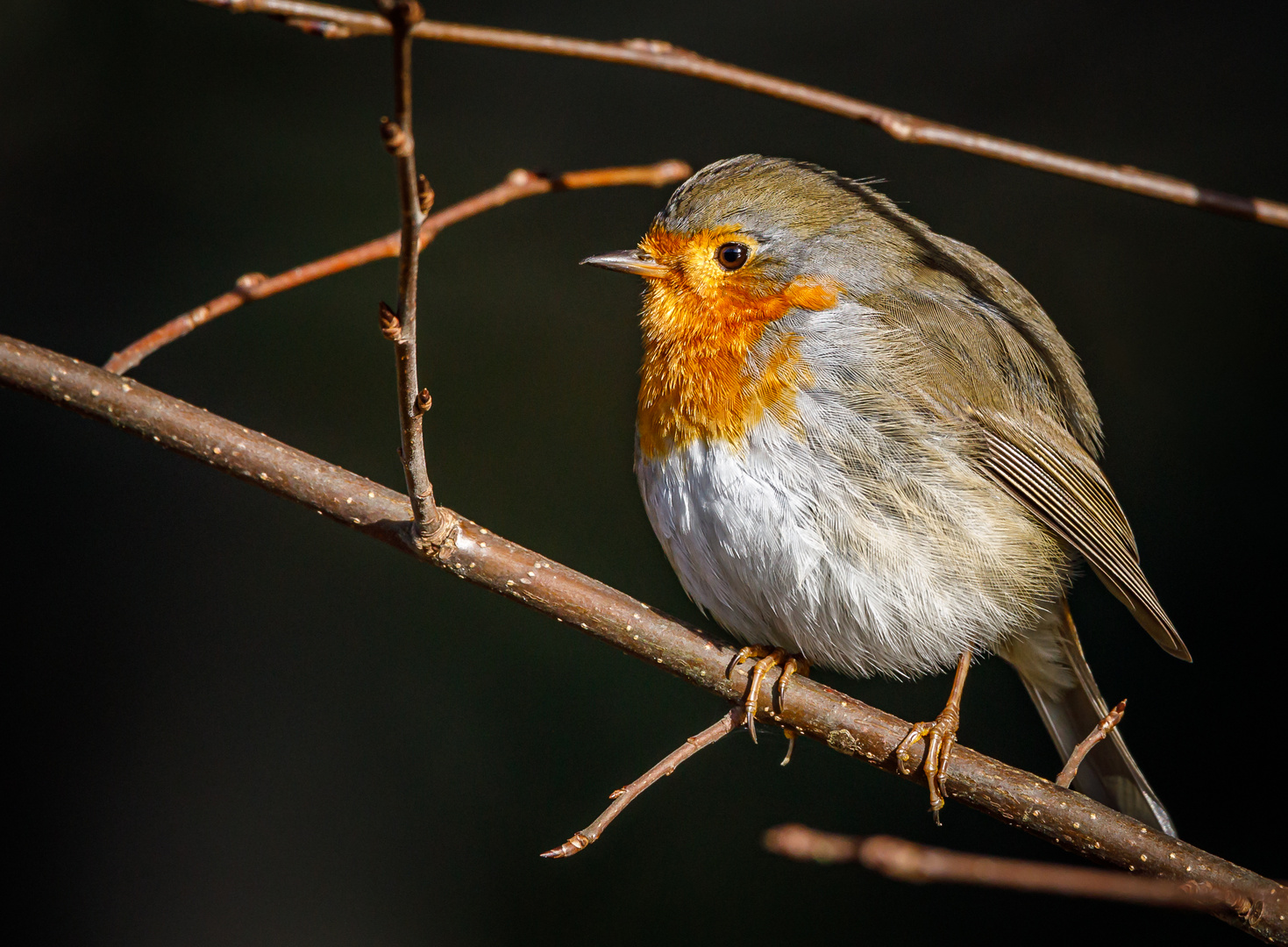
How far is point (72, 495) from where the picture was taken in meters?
3.61

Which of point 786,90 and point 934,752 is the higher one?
point 786,90

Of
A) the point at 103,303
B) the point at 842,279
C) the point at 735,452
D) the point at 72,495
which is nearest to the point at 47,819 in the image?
the point at 72,495

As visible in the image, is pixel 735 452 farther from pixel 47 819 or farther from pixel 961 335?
pixel 47 819

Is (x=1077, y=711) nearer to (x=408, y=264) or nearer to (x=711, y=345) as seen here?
(x=711, y=345)

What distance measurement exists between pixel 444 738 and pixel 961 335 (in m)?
2.12

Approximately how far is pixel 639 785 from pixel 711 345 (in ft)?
2.76

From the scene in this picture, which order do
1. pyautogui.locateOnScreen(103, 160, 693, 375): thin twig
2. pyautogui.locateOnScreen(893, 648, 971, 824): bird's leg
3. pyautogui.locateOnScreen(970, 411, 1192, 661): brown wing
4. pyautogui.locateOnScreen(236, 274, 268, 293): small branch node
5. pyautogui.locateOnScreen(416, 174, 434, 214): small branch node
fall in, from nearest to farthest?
pyautogui.locateOnScreen(416, 174, 434, 214): small branch node → pyautogui.locateOnScreen(103, 160, 693, 375): thin twig → pyautogui.locateOnScreen(236, 274, 268, 293): small branch node → pyautogui.locateOnScreen(893, 648, 971, 824): bird's leg → pyautogui.locateOnScreen(970, 411, 1192, 661): brown wing

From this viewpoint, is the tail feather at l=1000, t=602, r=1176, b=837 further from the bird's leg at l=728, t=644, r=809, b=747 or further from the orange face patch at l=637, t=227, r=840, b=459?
the orange face patch at l=637, t=227, r=840, b=459

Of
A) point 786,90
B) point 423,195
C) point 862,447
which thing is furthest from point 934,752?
point 423,195

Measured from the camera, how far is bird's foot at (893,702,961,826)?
1731 millimetres

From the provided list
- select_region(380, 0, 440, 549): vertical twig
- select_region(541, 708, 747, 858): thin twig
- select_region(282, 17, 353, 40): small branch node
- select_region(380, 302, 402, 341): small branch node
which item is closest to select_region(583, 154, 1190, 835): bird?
select_region(541, 708, 747, 858): thin twig

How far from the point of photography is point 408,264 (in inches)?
40.8

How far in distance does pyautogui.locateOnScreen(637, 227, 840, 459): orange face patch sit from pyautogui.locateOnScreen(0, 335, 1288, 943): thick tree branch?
1.20ft

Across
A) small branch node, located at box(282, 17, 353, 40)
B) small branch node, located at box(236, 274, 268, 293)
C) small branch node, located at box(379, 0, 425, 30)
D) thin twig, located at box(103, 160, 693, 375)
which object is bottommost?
small branch node, located at box(236, 274, 268, 293)
